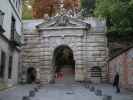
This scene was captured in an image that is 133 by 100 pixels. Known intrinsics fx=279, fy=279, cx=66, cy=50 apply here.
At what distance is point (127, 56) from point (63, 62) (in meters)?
25.0

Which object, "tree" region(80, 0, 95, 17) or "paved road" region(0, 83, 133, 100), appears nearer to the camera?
"paved road" region(0, 83, 133, 100)

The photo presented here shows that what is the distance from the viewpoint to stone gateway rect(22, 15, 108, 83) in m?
28.8

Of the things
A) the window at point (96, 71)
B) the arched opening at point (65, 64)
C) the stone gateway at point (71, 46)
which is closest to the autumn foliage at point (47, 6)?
the arched opening at point (65, 64)

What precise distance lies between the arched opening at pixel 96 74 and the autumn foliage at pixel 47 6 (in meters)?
13.1

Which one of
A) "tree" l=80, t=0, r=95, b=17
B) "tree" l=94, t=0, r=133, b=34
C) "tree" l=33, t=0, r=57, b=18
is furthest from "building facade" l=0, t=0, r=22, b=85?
"tree" l=80, t=0, r=95, b=17

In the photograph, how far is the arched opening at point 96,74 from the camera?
2850cm

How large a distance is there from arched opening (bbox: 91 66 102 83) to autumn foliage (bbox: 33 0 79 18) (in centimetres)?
1308

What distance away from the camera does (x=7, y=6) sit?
2073 centimetres

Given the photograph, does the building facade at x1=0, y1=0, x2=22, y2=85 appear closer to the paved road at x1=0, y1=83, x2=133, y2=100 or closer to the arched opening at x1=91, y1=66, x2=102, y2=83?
the paved road at x1=0, y1=83, x2=133, y2=100

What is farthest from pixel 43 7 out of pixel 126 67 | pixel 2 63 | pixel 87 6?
pixel 126 67

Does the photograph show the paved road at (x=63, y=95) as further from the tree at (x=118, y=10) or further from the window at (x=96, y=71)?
the window at (x=96, y=71)

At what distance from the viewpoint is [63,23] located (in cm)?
2917

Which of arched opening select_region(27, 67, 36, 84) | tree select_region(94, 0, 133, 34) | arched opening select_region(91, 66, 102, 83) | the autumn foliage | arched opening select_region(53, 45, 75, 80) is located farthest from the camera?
arched opening select_region(53, 45, 75, 80)

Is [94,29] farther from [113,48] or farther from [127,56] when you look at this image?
[127,56]
